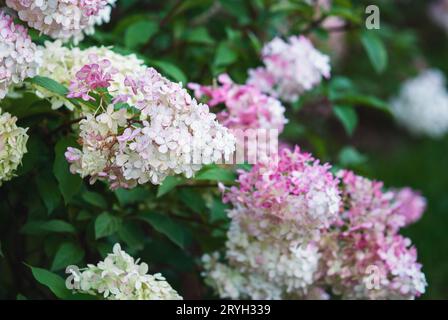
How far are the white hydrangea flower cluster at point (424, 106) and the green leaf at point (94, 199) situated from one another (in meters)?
2.91

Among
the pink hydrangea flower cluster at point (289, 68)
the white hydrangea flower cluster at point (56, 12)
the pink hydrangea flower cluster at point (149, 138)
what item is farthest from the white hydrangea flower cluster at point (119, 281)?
the pink hydrangea flower cluster at point (289, 68)

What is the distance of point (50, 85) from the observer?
1714 mm

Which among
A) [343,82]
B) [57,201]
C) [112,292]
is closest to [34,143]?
[57,201]

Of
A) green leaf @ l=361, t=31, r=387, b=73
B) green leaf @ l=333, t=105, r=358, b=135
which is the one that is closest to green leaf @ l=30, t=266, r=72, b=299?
green leaf @ l=333, t=105, r=358, b=135

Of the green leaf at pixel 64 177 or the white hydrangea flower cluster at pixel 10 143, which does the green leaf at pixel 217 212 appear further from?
the white hydrangea flower cluster at pixel 10 143

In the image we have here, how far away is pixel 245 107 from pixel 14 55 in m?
0.67

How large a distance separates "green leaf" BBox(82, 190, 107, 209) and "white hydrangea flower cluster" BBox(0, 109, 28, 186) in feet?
0.95

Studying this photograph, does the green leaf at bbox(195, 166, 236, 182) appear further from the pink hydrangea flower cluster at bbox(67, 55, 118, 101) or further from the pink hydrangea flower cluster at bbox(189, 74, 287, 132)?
the pink hydrangea flower cluster at bbox(67, 55, 118, 101)

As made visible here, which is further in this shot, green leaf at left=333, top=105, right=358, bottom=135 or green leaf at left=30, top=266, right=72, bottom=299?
green leaf at left=333, top=105, right=358, bottom=135

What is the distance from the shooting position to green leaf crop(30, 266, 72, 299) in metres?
1.65

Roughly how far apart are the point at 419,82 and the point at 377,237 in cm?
291

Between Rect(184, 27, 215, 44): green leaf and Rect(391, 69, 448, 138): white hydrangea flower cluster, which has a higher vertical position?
Rect(391, 69, 448, 138): white hydrangea flower cluster

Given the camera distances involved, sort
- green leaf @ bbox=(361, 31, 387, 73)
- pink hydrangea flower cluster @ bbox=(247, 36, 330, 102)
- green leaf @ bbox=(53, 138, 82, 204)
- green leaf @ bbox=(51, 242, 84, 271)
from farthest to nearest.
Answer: green leaf @ bbox=(361, 31, 387, 73) → pink hydrangea flower cluster @ bbox=(247, 36, 330, 102) → green leaf @ bbox=(51, 242, 84, 271) → green leaf @ bbox=(53, 138, 82, 204)

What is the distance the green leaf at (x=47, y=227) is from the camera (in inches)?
74.3
